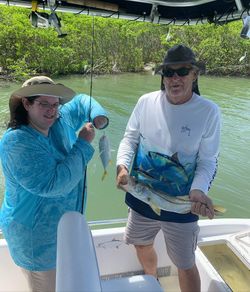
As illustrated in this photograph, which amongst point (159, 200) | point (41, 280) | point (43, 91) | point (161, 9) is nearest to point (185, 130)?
point (159, 200)

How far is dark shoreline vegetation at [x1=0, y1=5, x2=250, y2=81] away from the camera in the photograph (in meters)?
20.5

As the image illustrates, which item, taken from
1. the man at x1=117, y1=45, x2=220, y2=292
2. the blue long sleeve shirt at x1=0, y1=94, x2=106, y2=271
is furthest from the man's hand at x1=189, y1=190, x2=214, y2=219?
the blue long sleeve shirt at x1=0, y1=94, x2=106, y2=271

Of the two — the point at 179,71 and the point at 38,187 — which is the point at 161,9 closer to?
the point at 179,71

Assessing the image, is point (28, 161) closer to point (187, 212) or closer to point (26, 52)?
point (187, 212)

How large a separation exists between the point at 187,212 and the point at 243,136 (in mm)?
10744

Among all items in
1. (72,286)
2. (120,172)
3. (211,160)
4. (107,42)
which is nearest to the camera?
(72,286)

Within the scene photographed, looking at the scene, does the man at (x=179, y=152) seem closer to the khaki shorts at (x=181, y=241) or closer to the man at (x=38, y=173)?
the khaki shorts at (x=181, y=241)

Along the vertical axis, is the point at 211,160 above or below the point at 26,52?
above

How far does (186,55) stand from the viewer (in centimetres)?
220

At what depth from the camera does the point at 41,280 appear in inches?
75.4

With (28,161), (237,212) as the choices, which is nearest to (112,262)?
(28,161)

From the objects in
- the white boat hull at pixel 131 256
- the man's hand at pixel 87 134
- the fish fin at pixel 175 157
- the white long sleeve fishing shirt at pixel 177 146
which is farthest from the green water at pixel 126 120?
the fish fin at pixel 175 157

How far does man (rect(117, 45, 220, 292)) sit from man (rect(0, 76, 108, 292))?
0.52 metres

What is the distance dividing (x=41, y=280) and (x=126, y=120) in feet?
38.6
